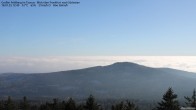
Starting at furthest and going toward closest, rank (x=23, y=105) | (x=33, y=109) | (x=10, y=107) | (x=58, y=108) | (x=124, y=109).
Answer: (x=33, y=109)
(x=23, y=105)
(x=10, y=107)
(x=58, y=108)
(x=124, y=109)

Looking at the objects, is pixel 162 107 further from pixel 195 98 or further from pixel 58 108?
pixel 58 108

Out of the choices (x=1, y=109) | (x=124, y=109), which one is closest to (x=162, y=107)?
(x=124, y=109)

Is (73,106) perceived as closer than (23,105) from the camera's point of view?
Yes

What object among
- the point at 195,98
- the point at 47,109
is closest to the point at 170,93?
the point at 195,98

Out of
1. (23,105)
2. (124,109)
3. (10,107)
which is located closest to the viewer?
(124,109)

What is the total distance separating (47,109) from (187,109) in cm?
5416

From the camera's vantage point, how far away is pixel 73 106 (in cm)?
6694

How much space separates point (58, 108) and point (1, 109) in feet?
121

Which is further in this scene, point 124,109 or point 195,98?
point 195,98

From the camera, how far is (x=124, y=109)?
56.0 m

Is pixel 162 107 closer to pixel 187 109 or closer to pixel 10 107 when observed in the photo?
pixel 187 109

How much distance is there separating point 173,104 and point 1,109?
301 ft

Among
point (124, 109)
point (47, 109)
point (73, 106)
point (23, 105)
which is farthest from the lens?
point (23, 105)

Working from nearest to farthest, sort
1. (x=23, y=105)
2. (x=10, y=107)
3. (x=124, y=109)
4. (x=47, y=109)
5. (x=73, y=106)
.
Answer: (x=124, y=109), (x=73, y=106), (x=47, y=109), (x=10, y=107), (x=23, y=105)
